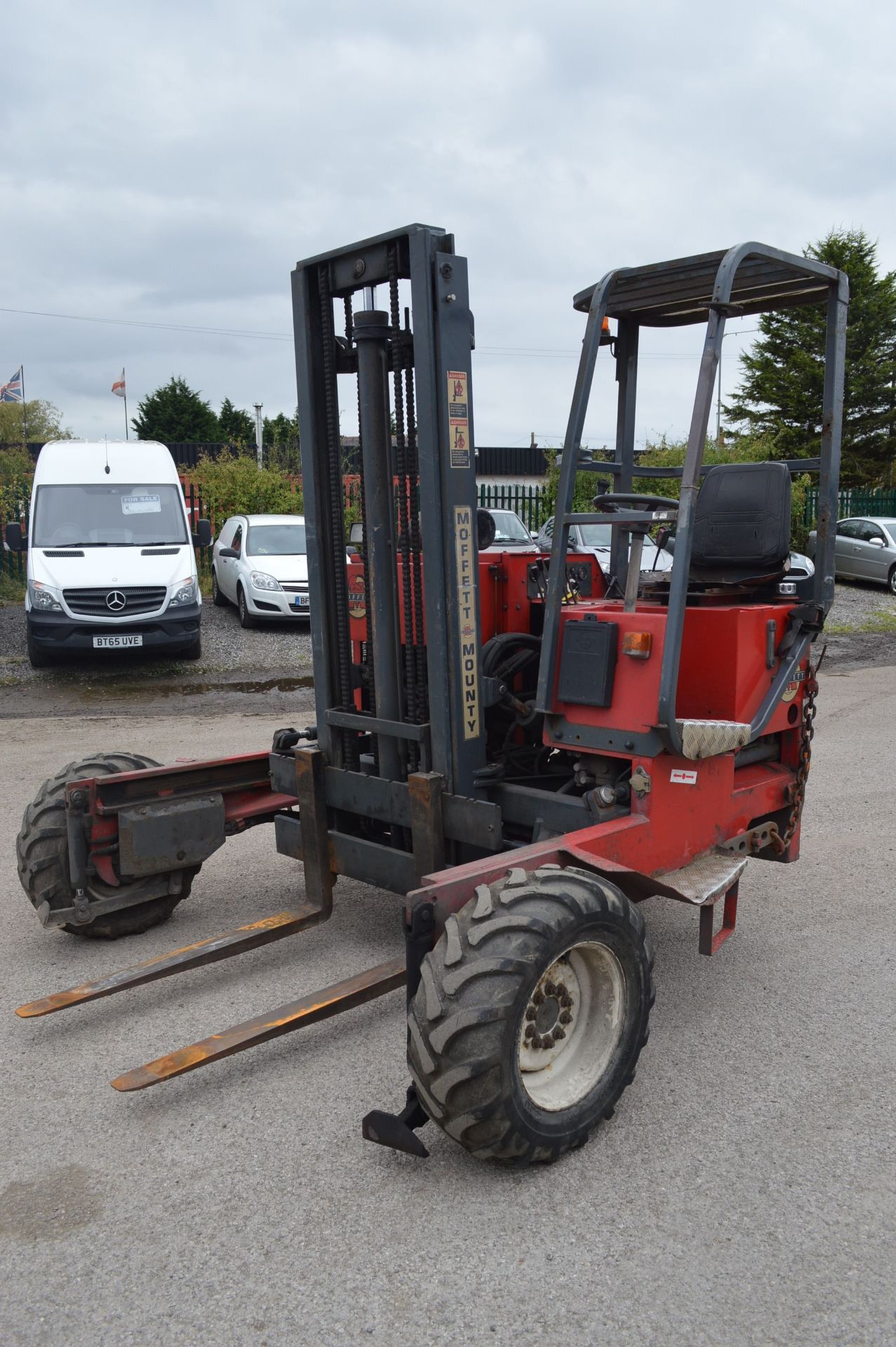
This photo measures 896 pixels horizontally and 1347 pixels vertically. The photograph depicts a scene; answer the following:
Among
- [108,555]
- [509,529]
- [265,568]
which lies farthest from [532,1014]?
[509,529]

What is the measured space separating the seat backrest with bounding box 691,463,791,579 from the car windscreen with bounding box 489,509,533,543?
40.1 ft

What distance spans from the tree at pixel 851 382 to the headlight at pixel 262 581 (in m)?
26.0

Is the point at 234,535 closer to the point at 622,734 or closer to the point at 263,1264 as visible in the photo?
the point at 622,734

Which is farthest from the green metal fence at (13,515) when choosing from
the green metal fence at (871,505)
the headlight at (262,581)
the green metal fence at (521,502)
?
the green metal fence at (871,505)

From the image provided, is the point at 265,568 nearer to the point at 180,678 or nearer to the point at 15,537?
the point at 180,678

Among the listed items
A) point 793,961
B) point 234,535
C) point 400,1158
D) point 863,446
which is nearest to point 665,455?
point 234,535

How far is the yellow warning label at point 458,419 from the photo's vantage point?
13.4 feet

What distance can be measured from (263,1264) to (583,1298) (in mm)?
813

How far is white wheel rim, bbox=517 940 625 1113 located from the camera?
3.31 metres

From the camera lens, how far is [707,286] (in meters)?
4.72

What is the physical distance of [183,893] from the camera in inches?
201

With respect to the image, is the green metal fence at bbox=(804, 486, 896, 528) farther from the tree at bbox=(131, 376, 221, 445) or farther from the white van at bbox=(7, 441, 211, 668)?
the tree at bbox=(131, 376, 221, 445)

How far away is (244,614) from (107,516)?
10.5 ft

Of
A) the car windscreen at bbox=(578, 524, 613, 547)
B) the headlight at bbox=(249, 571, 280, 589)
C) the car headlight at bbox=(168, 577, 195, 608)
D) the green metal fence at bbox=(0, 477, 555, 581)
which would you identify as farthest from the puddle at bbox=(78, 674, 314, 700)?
the car windscreen at bbox=(578, 524, 613, 547)
